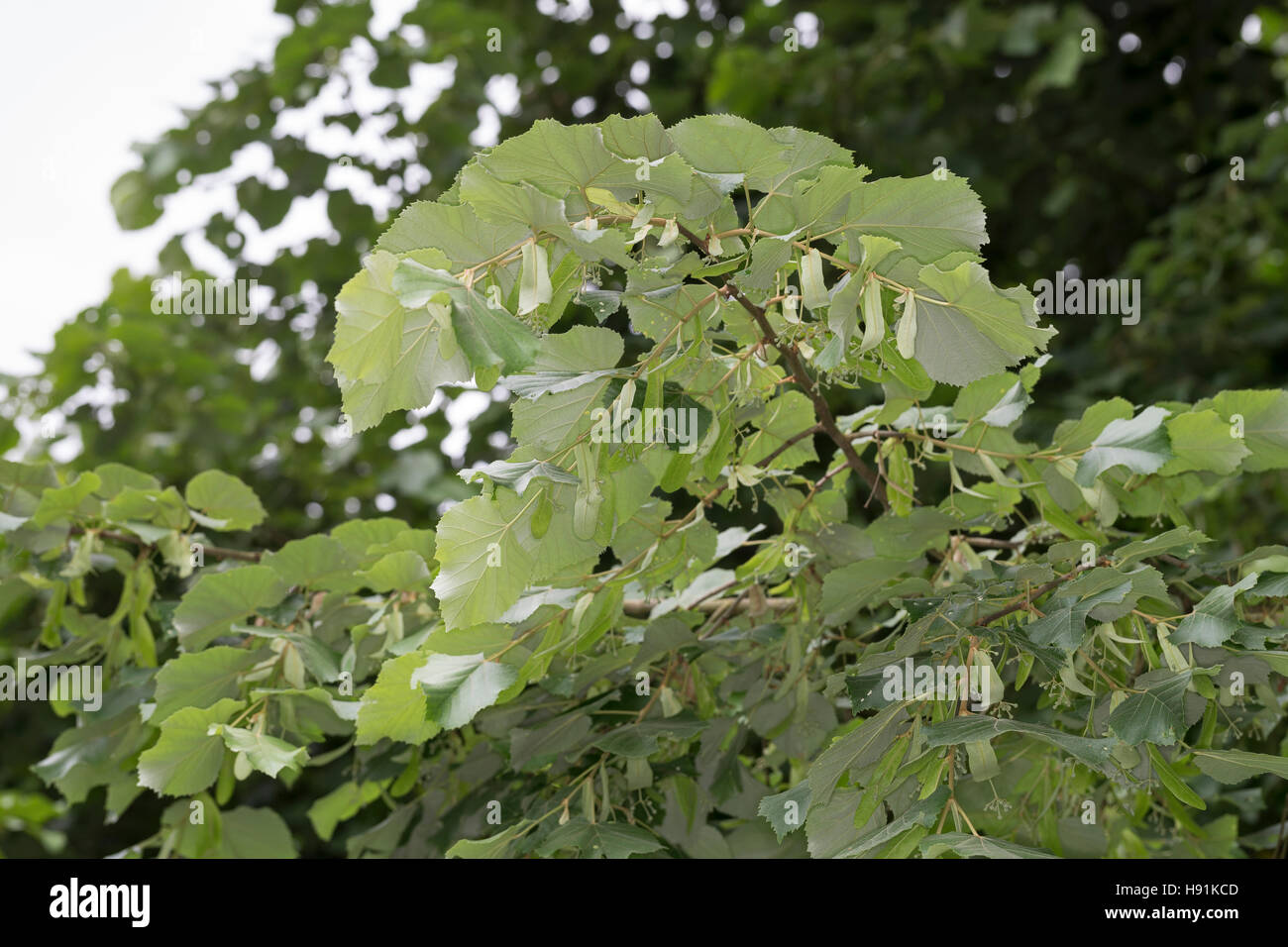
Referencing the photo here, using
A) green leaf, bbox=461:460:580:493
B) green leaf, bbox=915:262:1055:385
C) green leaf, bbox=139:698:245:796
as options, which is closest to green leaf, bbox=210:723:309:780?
green leaf, bbox=139:698:245:796

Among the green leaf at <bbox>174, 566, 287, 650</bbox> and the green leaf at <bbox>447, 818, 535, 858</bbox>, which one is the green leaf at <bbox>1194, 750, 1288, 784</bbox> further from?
the green leaf at <bbox>174, 566, 287, 650</bbox>

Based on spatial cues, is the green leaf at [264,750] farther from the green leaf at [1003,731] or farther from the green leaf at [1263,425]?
the green leaf at [1263,425]

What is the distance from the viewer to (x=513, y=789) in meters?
1.44

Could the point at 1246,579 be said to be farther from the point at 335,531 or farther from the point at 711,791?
the point at 335,531

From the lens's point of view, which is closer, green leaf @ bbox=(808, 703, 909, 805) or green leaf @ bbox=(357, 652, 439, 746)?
green leaf @ bbox=(808, 703, 909, 805)

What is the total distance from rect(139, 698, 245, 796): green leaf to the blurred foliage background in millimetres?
1520

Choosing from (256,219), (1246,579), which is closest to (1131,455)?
(1246,579)

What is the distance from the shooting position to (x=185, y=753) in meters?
1.29
